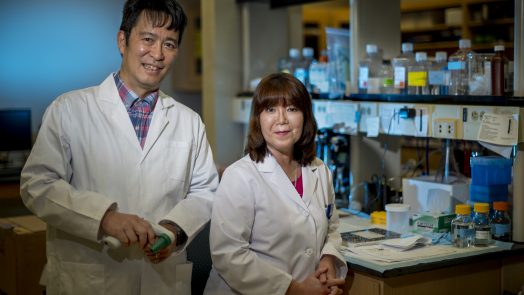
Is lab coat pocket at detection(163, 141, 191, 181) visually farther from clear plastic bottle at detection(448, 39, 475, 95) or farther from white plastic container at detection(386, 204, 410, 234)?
clear plastic bottle at detection(448, 39, 475, 95)

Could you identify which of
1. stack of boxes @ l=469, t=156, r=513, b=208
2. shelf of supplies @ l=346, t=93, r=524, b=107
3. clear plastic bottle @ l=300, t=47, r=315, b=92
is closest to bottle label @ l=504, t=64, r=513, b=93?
shelf of supplies @ l=346, t=93, r=524, b=107

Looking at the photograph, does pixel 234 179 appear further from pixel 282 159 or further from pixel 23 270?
pixel 23 270

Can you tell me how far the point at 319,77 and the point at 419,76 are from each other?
2.42 ft

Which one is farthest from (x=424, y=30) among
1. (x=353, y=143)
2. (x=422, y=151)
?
(x=353, y=143)

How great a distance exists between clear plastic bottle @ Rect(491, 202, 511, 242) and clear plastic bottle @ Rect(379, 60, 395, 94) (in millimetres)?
808

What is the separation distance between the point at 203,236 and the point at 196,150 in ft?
1.72

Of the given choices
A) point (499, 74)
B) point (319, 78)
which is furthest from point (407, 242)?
point (319, 78)

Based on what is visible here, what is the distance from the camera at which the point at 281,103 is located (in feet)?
6.97

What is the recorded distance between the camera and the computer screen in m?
5.20

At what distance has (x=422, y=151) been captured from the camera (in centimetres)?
382

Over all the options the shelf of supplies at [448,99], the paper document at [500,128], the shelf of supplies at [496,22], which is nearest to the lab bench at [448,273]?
the paper document at [500,128]

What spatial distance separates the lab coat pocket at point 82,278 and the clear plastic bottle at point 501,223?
4.97 ft

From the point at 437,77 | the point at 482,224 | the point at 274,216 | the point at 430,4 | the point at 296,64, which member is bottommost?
the point at 482,224

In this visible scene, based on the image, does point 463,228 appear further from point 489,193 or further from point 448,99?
point 448,99
